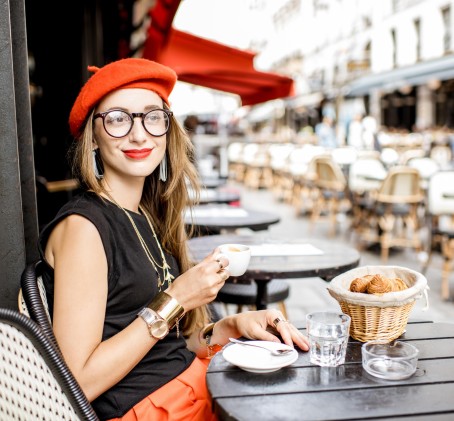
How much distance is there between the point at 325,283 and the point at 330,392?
4.70 metres

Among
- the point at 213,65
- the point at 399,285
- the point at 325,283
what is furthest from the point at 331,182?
the point at 399,285

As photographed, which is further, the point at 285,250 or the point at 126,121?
the point at 285,250

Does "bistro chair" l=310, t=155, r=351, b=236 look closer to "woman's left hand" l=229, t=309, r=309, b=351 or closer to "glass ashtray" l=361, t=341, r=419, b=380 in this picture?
"woman's left hand" l=229, t=309, r=309, b=351

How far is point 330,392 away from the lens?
4.58ft

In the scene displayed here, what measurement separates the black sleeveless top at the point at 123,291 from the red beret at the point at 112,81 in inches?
9.8

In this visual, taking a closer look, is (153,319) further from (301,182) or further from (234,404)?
(301,182)

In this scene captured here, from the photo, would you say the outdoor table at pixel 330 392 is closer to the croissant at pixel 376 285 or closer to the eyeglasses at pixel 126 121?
the croissant at pixel 376 285

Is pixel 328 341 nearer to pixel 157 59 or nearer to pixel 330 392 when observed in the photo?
pixel 330 392

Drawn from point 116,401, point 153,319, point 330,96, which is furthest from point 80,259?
point 330,96

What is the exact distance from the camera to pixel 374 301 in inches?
65.5

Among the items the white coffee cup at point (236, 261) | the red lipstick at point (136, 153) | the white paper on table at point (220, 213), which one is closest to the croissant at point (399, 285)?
the white coffee cup at point (236, 261)

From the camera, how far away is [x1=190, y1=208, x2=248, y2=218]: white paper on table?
464cm

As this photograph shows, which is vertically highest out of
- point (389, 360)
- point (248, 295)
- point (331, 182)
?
point (389, 360)

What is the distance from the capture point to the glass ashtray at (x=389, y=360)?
4.90 ft
